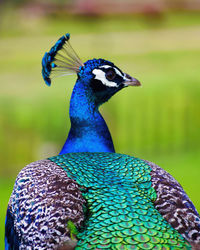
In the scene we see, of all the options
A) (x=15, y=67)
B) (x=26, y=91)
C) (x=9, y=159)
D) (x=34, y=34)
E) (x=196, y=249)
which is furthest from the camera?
(x=34, y=34)

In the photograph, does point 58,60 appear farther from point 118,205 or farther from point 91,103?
point 118,205

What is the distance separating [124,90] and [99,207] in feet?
23.4

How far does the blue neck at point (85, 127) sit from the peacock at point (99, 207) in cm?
34

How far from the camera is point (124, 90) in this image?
30.3ft

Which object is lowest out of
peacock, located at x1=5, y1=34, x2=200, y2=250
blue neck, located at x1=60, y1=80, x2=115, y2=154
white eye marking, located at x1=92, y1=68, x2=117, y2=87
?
peacock, located at x1=5, y1=34, x2=200, y2=250

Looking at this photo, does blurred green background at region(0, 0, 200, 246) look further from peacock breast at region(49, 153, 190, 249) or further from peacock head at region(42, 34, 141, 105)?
peacock breast at region(49, 153, 190, 249)

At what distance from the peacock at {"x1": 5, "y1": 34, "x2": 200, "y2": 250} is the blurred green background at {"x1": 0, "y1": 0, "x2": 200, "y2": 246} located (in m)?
2.14

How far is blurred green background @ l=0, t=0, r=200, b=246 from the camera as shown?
657cm

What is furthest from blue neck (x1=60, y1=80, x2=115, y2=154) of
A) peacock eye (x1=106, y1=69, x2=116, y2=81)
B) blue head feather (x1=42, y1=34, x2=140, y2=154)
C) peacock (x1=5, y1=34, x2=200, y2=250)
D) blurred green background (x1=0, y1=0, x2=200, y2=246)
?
blurred green background (x1=0, y1=0, x2=200, y2=246)

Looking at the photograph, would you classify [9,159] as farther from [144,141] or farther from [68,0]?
[68,0]

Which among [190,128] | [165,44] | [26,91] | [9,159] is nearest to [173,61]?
[165,44]

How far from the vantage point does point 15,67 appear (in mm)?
13172

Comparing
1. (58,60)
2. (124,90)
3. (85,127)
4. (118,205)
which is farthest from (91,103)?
(124,90)

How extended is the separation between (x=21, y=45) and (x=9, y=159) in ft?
33.1
